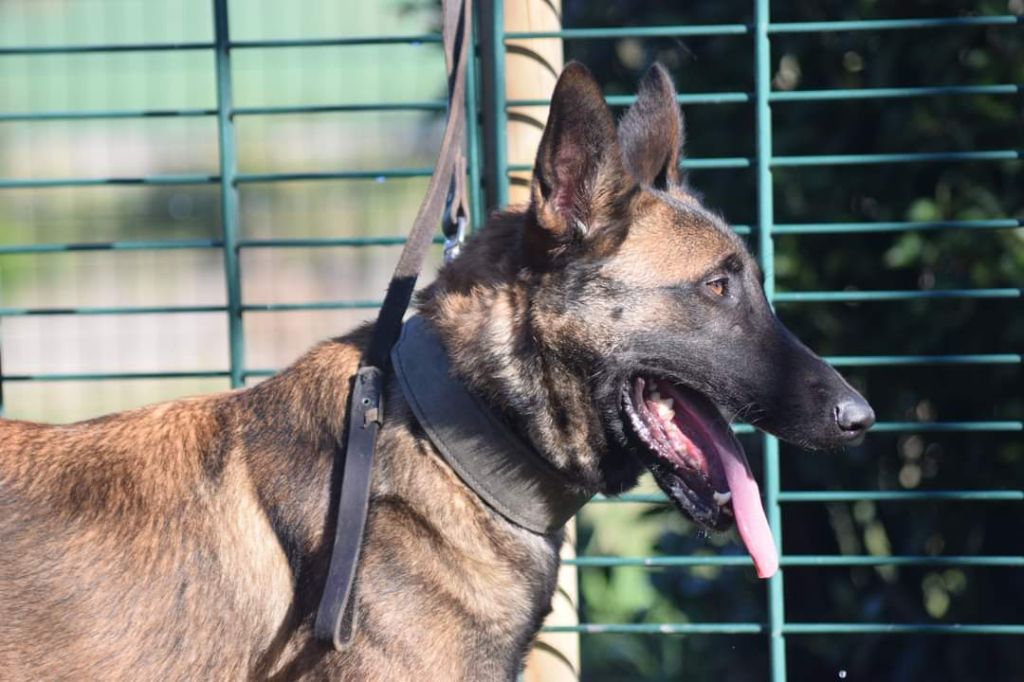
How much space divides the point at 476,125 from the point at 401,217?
4008mm

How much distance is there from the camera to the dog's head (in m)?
2.81

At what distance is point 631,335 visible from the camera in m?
2.84

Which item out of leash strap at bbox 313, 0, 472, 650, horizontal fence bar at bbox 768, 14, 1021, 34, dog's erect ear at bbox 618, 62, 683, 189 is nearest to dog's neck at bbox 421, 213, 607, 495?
leash strap at bbox 313, 0, 472, 650

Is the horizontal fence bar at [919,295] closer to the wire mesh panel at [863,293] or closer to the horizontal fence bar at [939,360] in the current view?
the wire mesh panel at [863,293]

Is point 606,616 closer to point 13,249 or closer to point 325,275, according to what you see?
point 13,249

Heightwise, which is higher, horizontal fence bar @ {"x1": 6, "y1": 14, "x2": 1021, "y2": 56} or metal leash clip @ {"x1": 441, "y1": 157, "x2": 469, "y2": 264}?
horizontal fence bar @ {"x1": 6, "y1": 14, "x2": 1021, "y2": 56}

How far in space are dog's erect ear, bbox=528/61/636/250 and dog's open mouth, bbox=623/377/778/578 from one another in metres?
0.37

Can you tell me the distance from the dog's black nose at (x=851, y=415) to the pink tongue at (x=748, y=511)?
0.24 metres

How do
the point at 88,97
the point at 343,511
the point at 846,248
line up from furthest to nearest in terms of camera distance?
the point at 88,97 < the point at 846,248 < the point at 343,511

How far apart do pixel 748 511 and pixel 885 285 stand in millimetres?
2015

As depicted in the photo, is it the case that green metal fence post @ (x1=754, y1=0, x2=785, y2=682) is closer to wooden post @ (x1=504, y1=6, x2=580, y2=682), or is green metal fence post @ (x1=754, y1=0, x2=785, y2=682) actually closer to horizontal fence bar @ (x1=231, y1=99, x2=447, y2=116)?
wooden post @ (x1=504, y1=6, x2=580, y2=682)

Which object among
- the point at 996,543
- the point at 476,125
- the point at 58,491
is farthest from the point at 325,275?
the point at 58,491

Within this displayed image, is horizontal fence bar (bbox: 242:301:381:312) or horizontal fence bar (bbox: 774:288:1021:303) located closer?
horizontal fence bar (bbox: 774:288:1021:303)

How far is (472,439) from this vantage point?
9.18ft
